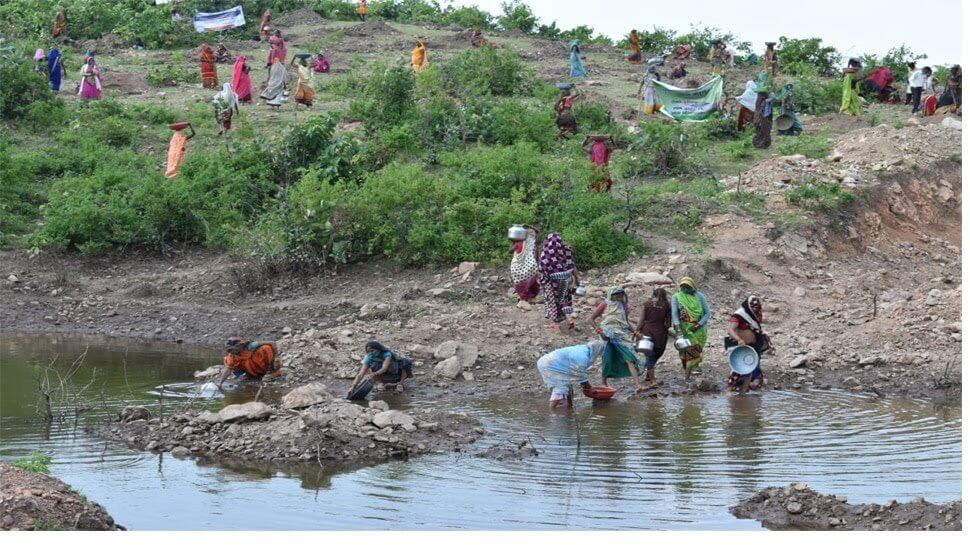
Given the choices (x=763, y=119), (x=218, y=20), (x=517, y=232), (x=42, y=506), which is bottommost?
(x=218, y=20)

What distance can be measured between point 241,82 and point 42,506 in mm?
18305

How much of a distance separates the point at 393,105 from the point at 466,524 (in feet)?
46.6

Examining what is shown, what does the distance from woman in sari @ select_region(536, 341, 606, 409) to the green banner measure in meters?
12.5

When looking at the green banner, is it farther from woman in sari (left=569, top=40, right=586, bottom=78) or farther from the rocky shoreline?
the rocky shoreline

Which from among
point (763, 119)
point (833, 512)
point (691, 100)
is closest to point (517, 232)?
point (833, 512)

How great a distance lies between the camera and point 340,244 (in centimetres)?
1708

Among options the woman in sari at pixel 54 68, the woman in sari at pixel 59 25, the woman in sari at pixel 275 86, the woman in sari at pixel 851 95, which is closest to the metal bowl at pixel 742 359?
the woman in sari at pixel 851 95

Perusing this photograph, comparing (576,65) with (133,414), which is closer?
(133,414)

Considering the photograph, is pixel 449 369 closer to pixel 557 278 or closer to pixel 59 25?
pixel 557 278

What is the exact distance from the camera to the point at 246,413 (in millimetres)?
10508

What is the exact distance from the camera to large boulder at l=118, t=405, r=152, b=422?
1118 cm

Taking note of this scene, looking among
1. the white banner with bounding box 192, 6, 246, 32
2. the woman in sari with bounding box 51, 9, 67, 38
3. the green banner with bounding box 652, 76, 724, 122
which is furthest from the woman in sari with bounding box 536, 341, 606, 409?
the white banner with bounding box 192, 6, 246, 32

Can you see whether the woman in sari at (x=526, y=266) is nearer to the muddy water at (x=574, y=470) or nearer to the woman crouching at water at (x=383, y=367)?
the woman crouching at water at (x=383, y=367)

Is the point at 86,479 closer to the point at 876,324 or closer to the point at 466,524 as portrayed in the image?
the point at 466,524
